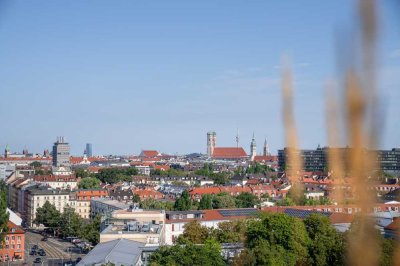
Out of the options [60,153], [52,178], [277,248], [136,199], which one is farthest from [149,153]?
[277,248]

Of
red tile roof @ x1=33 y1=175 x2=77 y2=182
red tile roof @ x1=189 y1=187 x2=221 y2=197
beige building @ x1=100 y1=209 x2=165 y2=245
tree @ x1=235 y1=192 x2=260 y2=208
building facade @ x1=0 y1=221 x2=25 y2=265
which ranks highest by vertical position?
red tile roof @ x1=33 y1=175 x2=77 y2=182

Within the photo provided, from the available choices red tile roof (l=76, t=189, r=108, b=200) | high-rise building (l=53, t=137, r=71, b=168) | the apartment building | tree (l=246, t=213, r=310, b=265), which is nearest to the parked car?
tree (l=246, t=213, r=310, b=265)

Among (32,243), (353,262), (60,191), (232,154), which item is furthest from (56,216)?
(232,154)

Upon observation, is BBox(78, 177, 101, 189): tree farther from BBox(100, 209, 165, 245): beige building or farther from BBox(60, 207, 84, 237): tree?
BBox(100, 209, 165, 245): beige building

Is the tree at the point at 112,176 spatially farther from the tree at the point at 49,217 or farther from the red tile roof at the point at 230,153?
the red tile roof at the point at 230,153

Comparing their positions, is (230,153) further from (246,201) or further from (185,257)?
(185,257)

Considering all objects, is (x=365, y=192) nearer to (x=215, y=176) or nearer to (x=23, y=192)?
(x=23, y=192)
